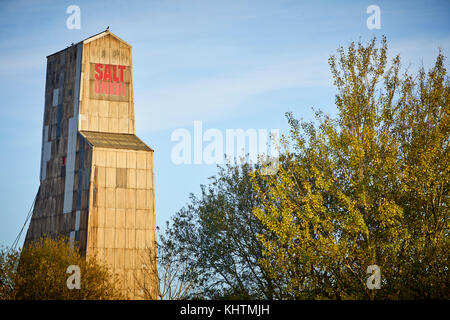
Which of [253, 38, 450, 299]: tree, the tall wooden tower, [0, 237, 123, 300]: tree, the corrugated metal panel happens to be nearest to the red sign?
the tall wooden tower

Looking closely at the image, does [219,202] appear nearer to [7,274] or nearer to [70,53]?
[7,274]

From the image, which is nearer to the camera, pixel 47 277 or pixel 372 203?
pixel 372 203

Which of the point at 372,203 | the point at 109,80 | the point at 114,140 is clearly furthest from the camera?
the point at 109,80

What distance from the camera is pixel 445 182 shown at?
35.2 metres

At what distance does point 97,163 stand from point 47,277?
15.4 m

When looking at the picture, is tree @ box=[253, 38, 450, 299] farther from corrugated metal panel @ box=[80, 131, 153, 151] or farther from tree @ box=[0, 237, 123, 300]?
corrugated metal panel @ box=[80, 131, 153, 151]

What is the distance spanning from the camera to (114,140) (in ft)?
206

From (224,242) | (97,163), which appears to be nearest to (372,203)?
(224,242)

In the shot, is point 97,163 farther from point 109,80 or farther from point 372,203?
point 372,203

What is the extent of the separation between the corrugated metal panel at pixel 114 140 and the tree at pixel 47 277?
13.6m

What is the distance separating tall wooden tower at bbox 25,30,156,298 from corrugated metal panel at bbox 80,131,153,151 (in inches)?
3.6
